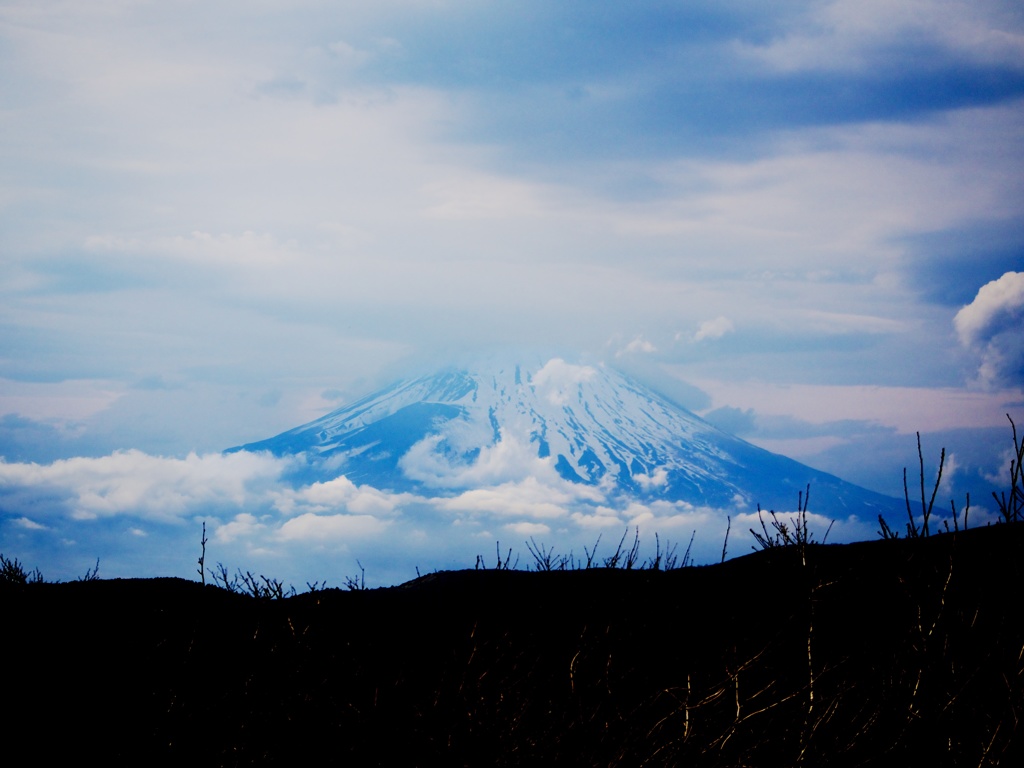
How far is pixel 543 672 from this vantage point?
1212 centimetres

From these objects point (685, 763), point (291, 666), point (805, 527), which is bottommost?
point (685, 763)

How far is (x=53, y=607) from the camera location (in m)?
17.1

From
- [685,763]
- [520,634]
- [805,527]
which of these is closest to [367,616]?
[520,634]

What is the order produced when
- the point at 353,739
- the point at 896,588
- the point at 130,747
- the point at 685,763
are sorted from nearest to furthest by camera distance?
the point at 685,763 → the point at 353,739 → the point at 130,747 → the point at 896,588

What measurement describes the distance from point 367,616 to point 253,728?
811 cm

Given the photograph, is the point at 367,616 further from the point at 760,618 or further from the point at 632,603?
the point at 760,618

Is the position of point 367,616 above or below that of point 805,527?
below

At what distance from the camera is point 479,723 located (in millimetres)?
9250

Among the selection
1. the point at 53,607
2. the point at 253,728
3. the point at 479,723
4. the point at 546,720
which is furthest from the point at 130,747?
the point at 53,607

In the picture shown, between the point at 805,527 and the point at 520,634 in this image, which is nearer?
the point at 805,527

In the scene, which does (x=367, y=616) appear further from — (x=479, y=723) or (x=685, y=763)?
(x=685, y=763)

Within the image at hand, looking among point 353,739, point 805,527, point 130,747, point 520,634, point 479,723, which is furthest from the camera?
point 520,634

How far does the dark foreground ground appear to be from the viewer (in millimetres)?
7770

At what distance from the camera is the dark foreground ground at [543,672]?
777 centimetres
